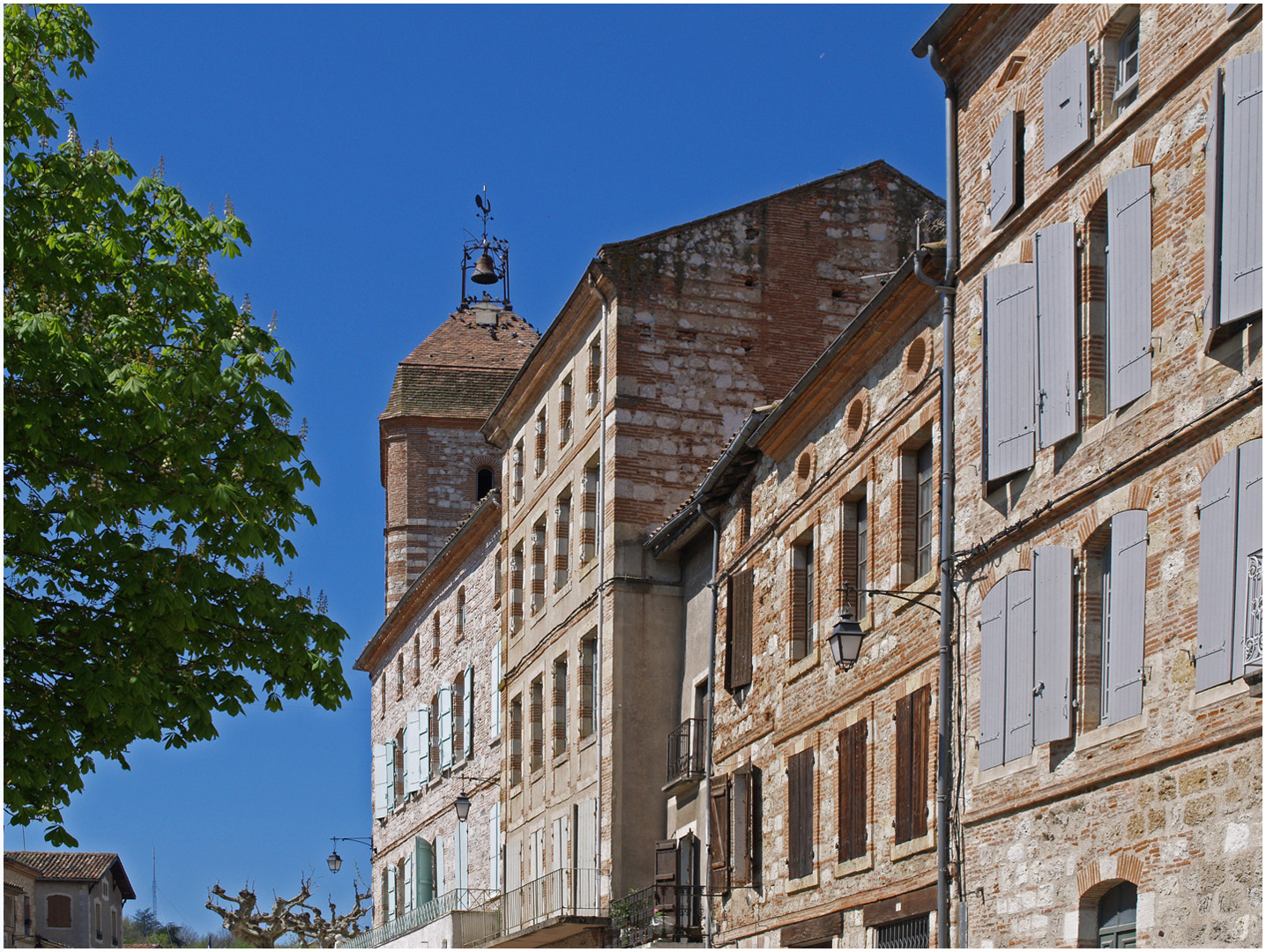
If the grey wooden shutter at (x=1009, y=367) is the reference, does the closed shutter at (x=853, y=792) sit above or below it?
below

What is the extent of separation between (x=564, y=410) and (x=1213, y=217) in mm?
19288

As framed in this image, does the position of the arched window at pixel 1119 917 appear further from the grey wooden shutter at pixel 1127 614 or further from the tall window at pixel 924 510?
the tall window at pixel 924 510

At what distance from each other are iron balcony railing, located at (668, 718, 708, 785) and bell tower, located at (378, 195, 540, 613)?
2336cm

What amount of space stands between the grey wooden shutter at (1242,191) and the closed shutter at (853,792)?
7.64 metres

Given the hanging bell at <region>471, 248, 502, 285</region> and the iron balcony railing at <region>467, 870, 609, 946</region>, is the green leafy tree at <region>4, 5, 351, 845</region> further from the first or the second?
the hanging bell at <region>471, 248, 502, 285</region>

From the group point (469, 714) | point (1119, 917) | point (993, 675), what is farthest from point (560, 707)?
point (1119, 917)

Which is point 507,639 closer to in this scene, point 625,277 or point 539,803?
point 539,803

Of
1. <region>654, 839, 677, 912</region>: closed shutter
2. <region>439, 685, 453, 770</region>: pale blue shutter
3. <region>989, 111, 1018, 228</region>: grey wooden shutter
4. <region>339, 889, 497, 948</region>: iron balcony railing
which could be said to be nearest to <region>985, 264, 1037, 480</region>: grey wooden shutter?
<region>989, 111, 1018, 228</region>: grey wooden shutter

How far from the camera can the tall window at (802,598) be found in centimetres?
2117

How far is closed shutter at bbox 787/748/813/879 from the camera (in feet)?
66.1

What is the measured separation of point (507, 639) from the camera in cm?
3372

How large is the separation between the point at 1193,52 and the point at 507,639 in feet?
72.4

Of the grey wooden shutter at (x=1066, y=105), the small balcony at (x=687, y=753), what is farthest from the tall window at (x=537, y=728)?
the grey wooden shutter at (x=1066, y=105)

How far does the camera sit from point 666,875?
24.9 meters
